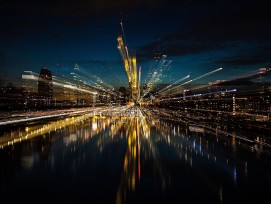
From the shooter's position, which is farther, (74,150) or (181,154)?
(74,150)

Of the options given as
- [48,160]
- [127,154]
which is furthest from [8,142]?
[127,154]

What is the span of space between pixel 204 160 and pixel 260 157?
2.50m

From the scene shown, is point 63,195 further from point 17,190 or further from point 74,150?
point 74,150

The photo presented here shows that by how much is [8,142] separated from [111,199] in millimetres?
11939

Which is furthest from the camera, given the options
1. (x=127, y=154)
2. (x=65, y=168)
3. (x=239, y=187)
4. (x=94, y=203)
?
(x=127, y=154)

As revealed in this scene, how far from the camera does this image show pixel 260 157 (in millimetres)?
13359

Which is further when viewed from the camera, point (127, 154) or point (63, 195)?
point (127, 154)

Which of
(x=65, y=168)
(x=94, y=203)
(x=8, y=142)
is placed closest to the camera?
(x=94, y=203)

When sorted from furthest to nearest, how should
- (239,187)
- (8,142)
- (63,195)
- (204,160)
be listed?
1. (8,142)
2. (204,160)
3. (239,187)
4. (63,195)

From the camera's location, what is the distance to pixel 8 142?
17906 mm

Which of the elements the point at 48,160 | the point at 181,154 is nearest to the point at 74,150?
the point at 48,160

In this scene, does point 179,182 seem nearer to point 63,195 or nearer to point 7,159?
point 63,195

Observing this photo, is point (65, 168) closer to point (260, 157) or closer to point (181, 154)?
point (181, 154)

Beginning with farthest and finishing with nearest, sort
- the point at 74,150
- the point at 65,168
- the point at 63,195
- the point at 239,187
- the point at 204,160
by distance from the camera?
the point at 74,150 < the point at 204,160 < the point at 65,168 < the point at 239,187 < the point at 63,195
